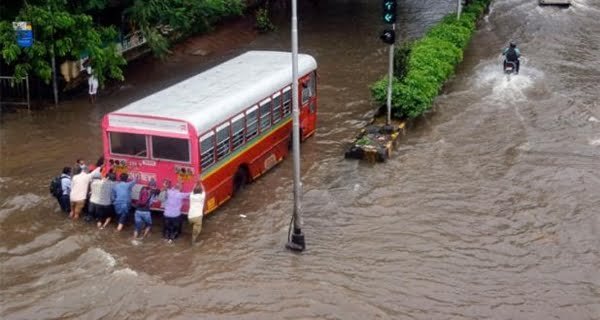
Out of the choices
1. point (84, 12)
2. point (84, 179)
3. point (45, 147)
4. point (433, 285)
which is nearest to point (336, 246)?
point (433, 285)

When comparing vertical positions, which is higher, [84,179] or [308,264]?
[84,179]

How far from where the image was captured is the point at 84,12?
24.0 m

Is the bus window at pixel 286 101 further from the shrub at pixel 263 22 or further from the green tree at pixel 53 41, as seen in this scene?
the shrub at pixel 263 22

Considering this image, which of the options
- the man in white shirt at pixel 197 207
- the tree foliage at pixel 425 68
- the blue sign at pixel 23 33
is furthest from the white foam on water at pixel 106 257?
the tree foliage at pixel 425 68

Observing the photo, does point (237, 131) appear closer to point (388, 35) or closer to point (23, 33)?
point (388, 35)

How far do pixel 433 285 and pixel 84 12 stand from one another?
49.7ft

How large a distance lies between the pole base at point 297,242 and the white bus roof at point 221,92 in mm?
2674

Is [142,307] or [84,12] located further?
[84,12]

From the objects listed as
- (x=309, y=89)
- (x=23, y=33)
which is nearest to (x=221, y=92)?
(x=309, y=89)

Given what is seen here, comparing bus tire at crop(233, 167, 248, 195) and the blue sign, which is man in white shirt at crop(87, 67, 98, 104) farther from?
bus tire at crop(233, 167, 248, 195)

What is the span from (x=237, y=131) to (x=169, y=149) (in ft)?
6.22

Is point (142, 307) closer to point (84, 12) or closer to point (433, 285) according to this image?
point (433, 285)

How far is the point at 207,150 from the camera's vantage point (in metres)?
15.5

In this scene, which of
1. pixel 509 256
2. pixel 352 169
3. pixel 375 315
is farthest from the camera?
pixel 352 169
